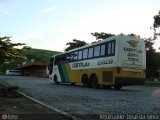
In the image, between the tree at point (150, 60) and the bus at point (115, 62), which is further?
the tree at point (150, 60)

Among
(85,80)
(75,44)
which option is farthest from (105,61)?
(75,44)

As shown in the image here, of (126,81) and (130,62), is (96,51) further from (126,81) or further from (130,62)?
(126,81)

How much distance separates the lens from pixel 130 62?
24.7m

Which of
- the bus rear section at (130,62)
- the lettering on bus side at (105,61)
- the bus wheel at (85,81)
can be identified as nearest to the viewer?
the bus rear section at (130,62)

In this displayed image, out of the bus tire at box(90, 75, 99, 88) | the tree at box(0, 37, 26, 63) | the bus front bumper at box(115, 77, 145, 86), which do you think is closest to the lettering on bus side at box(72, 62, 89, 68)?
the bus tire at box(90, 75, 99, 88)

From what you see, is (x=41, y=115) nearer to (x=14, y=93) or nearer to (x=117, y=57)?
(x=14, y=93)

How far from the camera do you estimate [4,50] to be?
13125 mm

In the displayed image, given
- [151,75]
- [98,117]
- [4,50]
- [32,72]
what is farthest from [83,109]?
[32,72]

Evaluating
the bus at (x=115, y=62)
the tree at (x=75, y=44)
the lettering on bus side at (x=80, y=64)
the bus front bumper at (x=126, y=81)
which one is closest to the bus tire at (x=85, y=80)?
the bus at (x=115, y=62)

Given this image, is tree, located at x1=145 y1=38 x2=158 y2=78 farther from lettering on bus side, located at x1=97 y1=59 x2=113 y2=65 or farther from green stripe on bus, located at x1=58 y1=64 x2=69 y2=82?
lettering on bus side, located at x1=97 y1=59 x2=113 y2=65

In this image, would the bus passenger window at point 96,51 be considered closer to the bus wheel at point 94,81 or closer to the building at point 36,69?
Answer: the bus wheel at point 94,81

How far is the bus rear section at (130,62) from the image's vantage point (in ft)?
79.4

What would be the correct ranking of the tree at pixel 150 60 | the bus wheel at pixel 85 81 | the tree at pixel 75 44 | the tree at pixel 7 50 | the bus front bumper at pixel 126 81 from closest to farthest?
the tree at pixel 7 50, the bus front bumper at pixel 126 81, the bus wheel at pixel 85 81, the tree at pixel 150 60, the tree at pixel 75 44

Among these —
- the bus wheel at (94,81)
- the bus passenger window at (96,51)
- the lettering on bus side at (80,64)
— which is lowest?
the bus wheel at (94,81)
